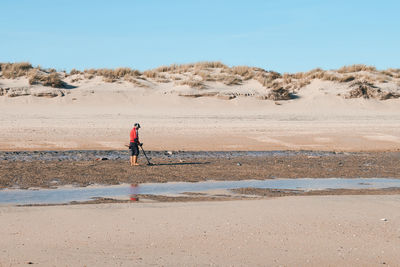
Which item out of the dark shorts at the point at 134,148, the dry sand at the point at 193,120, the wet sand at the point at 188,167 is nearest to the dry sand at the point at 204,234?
the wet sand at the point at 188,167

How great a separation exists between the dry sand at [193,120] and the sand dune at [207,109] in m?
0.04

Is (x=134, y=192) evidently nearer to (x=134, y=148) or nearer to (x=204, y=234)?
(x=134, y=148)

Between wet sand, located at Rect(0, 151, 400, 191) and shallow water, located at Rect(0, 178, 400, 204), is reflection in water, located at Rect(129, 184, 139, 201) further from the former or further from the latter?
wet sand, located at Rect(0, 151, 400, 191)

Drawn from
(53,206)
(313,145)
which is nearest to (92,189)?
(53,206)

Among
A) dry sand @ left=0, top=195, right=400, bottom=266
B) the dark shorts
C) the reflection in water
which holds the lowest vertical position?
the reflection in water

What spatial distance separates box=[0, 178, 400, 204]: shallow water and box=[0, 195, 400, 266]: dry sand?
1.30 meters

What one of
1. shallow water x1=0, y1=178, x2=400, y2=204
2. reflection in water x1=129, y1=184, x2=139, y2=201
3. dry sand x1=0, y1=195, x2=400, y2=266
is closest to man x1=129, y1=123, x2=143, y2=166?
shallow water x1=0, y1=178, x2=400, y2=204

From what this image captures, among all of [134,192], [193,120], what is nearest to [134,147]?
[134,192]

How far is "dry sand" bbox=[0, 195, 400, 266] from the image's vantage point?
6836mm

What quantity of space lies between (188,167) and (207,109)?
16.4 metres

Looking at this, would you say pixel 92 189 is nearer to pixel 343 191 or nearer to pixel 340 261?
pixel 343 191

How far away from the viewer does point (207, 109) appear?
3219 cm

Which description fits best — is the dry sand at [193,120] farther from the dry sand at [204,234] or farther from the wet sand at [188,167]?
the dry sand at [204,234]

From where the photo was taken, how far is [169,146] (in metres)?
21.0
